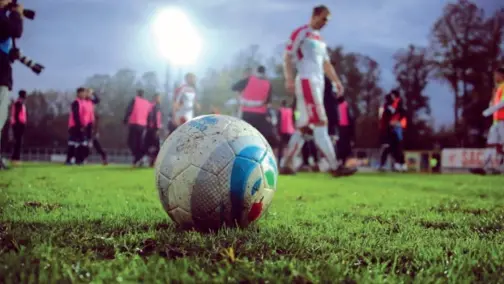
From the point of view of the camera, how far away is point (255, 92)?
12.3 m

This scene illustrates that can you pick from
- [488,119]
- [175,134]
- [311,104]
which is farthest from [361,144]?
[175,134]

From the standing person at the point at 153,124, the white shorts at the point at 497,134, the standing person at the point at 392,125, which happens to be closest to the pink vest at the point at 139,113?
the standing person at the point at 153,124

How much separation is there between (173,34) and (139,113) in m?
17.1

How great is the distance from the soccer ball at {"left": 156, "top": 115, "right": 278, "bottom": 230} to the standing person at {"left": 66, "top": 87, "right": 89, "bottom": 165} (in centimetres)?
1207

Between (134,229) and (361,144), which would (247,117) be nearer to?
(134,229)

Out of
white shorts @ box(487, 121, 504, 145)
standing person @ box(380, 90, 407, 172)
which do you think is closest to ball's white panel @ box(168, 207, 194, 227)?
white shorts @ box(487, 121, 504, 145)

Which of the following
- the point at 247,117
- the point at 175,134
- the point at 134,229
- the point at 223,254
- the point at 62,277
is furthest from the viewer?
the point at 247,117

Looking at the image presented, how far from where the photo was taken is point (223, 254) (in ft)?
7.34

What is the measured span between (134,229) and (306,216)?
1.52 m

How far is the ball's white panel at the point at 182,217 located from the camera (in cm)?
306

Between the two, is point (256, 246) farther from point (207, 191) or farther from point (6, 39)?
point (6, 39)

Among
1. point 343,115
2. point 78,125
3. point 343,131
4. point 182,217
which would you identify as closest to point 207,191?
point 182,217

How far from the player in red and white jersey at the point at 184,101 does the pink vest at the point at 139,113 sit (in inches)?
53.1

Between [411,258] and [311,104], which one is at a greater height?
[311,104]
